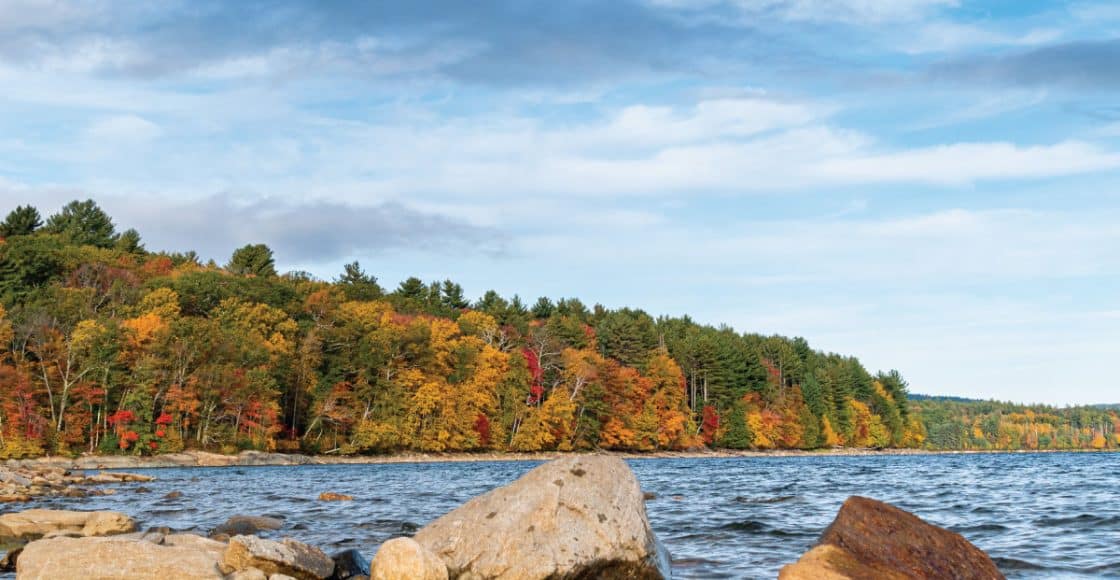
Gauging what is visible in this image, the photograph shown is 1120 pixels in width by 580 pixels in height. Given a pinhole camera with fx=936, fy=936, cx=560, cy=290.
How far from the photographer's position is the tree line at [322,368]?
67500mm

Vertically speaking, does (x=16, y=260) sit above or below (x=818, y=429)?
above

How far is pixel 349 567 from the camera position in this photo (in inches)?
538

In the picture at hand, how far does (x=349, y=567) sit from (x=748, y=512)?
513 inches

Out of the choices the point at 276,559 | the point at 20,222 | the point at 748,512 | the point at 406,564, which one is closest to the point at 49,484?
the point at 748,512

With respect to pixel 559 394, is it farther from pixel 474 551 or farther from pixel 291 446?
pixel 474 551

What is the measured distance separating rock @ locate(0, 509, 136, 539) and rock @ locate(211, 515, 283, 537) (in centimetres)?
181

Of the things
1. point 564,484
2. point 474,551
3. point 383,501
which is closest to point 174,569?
point 474,551

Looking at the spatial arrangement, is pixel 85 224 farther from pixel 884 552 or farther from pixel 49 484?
pixel 884 552

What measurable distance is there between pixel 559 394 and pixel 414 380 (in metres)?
17.8

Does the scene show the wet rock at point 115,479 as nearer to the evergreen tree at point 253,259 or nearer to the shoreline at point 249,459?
the shoreline at point 249,459

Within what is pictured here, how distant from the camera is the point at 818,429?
135 metres

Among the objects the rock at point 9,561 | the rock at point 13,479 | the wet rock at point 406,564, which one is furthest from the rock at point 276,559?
the rock at point 13,479

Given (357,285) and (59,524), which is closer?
(59,524)

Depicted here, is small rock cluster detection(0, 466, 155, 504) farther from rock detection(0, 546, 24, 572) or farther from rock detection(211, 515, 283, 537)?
rock detection(0, 546, 24, 572)
